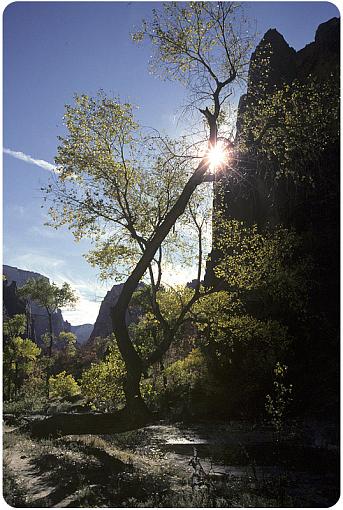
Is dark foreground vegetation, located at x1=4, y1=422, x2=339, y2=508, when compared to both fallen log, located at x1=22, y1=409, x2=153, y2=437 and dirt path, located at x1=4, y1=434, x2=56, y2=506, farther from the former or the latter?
fallen log, located at x1=22, y1=409, x2=153, y2=437

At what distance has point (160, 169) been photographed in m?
13.0

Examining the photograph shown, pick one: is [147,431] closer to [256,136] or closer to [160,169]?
[160,169]


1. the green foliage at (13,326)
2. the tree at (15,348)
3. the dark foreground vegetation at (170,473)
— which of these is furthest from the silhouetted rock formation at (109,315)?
the green foliage at (13,326)

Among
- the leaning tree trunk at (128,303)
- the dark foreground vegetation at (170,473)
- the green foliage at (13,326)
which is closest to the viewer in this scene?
the dark foreground vegetation at (170,473)

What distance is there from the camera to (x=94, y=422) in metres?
9.82

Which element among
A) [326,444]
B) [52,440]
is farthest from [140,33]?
[326,444]

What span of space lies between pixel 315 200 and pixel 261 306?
31.7 feet

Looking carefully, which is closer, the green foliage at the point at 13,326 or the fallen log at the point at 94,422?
the fallen log at the point at 94,422

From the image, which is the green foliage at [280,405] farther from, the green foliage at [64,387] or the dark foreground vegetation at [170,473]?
the green foliage at [64,387]

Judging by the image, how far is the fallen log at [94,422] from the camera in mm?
9727

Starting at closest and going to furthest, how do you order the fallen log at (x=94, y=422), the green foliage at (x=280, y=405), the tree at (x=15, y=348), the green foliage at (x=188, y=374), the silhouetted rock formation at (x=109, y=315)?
1. the fallen log at (x=94, y=422)
2. the green foliage at (x=280, y=405)
3. the silhouetted rock formation at (x=109, y=315)
4. the green foliage at (x=188, y=374)
5. the tree at (x=15, y=348)

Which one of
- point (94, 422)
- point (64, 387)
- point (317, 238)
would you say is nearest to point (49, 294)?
point (64, 387)

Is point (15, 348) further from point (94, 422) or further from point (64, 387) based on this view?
point (94, 422)

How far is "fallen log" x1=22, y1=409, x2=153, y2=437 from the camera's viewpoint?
31.9 feet
